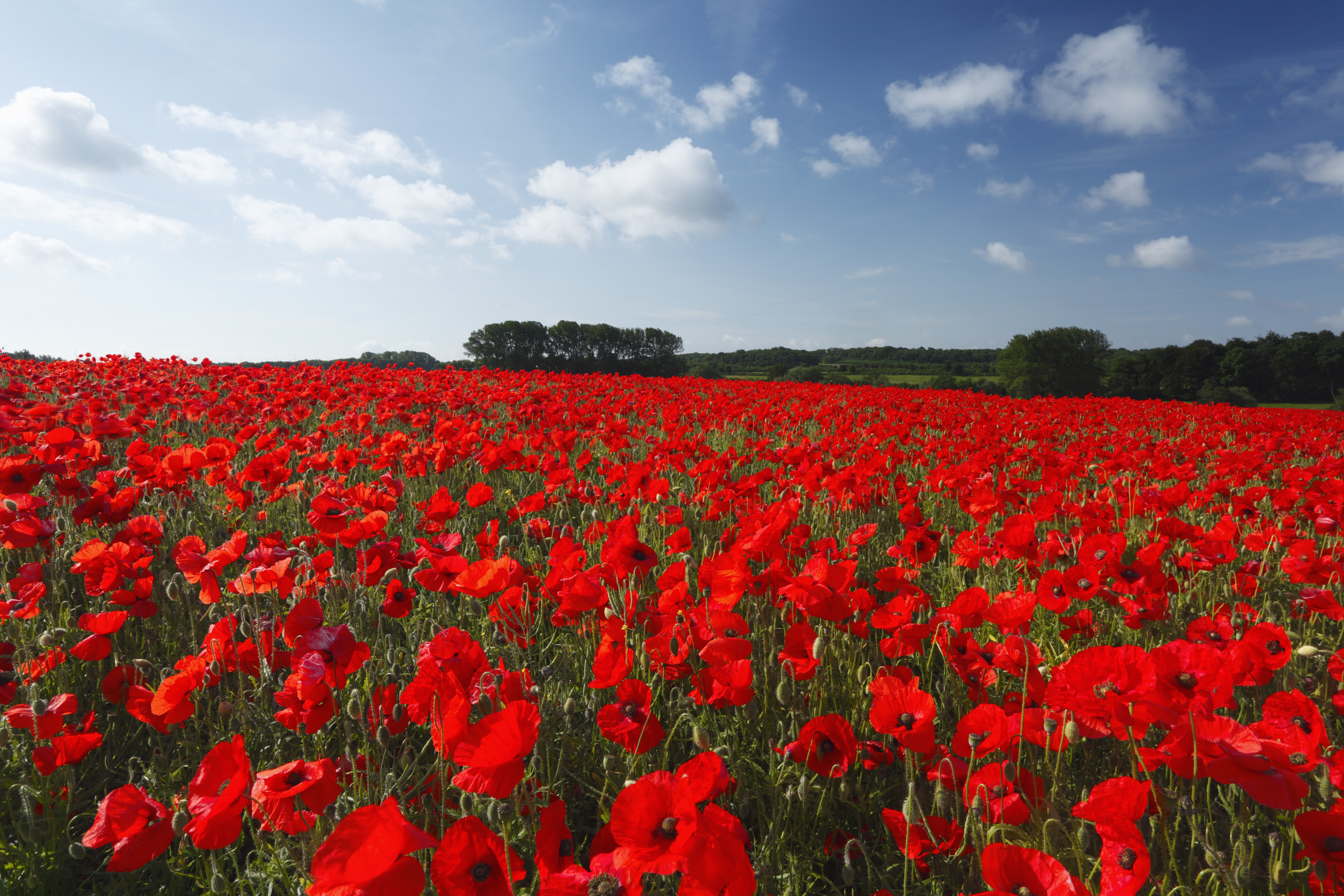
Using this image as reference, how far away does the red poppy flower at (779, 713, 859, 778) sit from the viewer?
1.56m

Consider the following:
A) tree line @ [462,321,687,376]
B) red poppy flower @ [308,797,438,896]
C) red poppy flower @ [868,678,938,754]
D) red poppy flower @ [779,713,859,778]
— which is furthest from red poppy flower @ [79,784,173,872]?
tree line @ [462,321,687,376]

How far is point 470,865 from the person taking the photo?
104 centimetres

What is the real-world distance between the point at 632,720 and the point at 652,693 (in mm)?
216

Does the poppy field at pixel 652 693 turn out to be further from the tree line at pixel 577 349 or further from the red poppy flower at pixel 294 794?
the tree line at pixel 577 349

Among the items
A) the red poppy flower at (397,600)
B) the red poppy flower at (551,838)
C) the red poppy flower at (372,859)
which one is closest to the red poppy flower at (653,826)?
the red poppy flower at (551,838)

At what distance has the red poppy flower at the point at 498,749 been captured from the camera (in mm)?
1116

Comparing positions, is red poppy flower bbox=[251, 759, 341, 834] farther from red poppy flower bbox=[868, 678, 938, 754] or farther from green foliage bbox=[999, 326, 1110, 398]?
green foliage bbox=[999, 326, 1110, 398]

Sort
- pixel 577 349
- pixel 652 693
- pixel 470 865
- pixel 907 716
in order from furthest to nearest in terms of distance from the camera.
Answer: pixel 577 349
pixel 652 693
pixel 907 716
pixel 470 865

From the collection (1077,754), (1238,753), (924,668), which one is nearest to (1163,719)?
(1238,753)

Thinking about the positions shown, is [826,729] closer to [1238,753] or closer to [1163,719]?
[1163,719]

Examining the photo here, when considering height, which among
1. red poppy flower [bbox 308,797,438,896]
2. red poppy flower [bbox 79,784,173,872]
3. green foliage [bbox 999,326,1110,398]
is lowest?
red poppy flower [bbox 79,784,173,872]

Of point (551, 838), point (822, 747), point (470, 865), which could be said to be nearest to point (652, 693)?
point (822, 747)

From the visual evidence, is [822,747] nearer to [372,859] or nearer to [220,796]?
[372,859]

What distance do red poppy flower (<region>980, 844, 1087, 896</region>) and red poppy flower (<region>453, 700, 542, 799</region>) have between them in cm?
84
